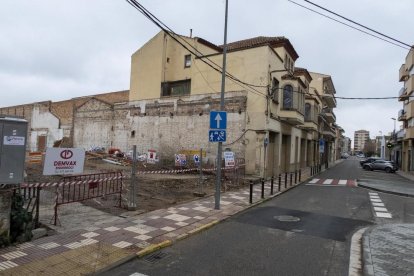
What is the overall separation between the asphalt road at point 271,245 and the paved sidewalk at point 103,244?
0.32 meters

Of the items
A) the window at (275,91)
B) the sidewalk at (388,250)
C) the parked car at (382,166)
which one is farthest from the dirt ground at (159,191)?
the parked car at (382,166)

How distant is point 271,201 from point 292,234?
5.17 meters

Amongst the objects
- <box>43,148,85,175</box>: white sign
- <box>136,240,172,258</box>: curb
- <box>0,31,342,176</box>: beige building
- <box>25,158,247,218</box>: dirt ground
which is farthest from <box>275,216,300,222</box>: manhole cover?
<box>0,31,342,176</box>: beige building

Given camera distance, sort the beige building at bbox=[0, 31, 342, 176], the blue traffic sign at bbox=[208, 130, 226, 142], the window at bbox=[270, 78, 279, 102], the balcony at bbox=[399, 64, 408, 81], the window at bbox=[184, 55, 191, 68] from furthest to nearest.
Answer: the balcony at bbox=[399, 64, 408, 81] < the window at bbox=[184, 55, 191, 68] < the window at bbox=[270, 78, 279, 102] < the beige building at bbox=[0, 31, 342, 176] < the blue traffic sign at bbox=[208, 130, 226, 142]

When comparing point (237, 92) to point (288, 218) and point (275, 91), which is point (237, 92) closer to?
point (275, 91)

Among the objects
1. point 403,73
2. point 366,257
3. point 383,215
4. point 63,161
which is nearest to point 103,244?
point 63,161

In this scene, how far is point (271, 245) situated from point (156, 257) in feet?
8.33

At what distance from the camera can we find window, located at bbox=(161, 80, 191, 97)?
26.7m

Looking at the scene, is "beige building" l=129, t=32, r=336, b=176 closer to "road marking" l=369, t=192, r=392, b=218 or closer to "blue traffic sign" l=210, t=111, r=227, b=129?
"road marking" l=369, t=192, r=392, b=218

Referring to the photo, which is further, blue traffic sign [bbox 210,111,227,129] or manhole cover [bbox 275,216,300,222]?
blue traffic sign [bbox 210,111,227,129]

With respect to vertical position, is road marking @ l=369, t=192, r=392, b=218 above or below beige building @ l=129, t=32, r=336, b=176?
below

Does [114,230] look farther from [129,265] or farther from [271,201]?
[271,201]

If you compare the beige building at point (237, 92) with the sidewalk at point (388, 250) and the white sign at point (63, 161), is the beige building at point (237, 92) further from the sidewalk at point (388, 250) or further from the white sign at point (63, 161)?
the sidewalk at point (388, 250)

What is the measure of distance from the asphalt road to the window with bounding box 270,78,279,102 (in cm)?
1129
